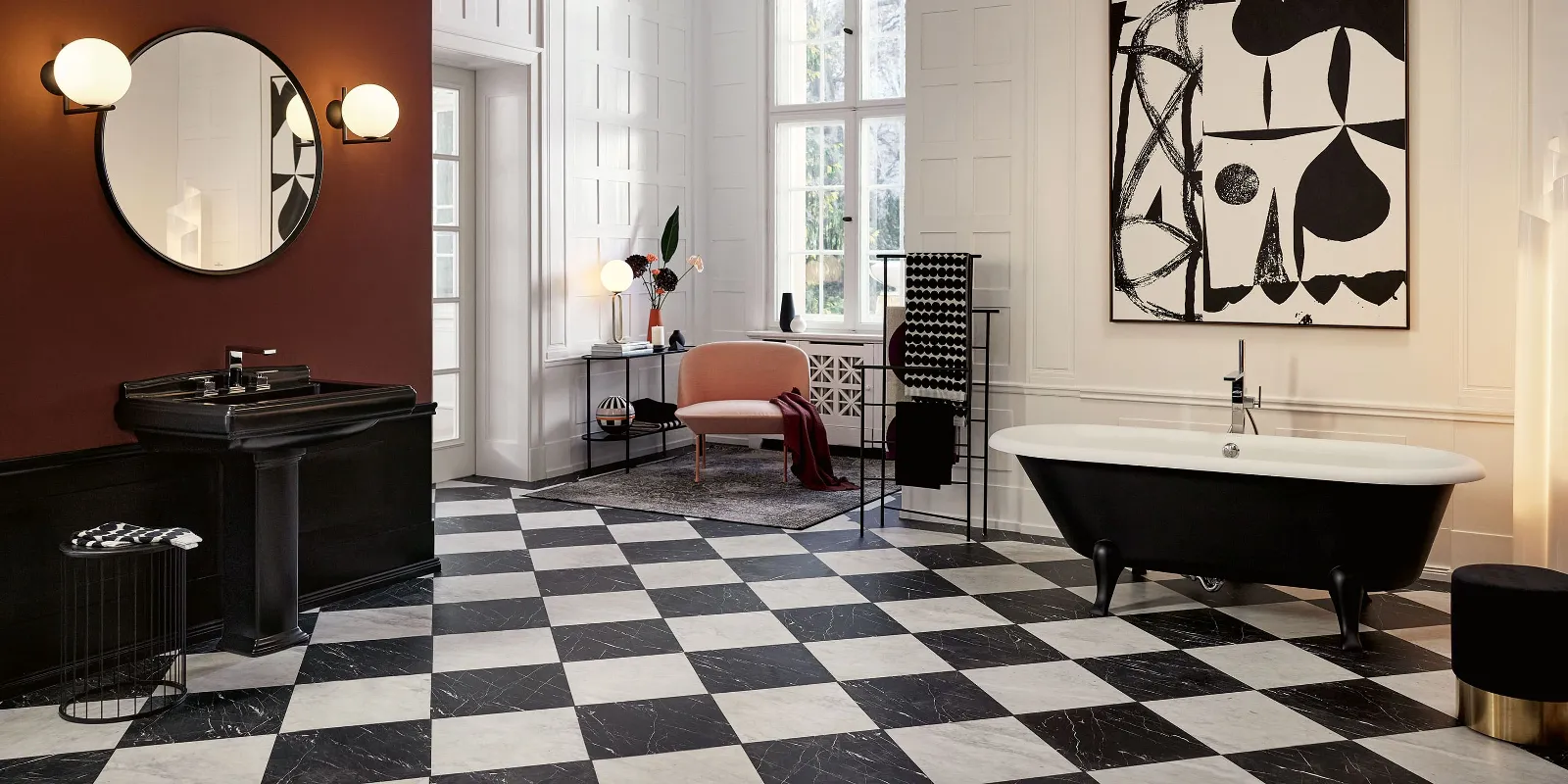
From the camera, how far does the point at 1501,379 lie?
460 centimetres

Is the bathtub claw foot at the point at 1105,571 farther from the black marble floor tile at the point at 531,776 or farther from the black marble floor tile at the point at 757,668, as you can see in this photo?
the black marble floor tile at the point at 531,776

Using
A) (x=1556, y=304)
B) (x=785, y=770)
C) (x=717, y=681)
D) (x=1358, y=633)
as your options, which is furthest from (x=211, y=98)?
(x=1556, y=304)

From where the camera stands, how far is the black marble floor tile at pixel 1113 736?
10.1ft

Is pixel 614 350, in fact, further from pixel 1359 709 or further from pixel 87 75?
pixel 1359 709

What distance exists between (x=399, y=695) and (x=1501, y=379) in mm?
4167

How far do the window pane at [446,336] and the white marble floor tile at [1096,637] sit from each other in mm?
3921

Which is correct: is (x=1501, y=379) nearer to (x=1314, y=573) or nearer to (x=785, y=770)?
(x=1314, y=573)

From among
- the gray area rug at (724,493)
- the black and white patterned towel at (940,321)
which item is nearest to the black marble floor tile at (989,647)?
the black and white patterned towel at (940,321)

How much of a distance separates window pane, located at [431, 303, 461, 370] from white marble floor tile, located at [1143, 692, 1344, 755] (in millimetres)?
4595

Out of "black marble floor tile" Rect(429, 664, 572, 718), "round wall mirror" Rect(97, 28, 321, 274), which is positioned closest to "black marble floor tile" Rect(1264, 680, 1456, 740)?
"black marble floor tile" Rect(429, 664, 572, 718)

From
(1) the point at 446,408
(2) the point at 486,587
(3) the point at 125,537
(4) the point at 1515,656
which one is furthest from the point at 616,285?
(4) the point at 1515,656

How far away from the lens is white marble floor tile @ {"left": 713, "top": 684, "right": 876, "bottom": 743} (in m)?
3.24

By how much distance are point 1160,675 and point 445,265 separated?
4.64 metres

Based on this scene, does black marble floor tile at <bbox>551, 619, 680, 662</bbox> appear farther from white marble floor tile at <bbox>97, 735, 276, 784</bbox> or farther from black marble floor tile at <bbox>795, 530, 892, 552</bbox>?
black marble floor tile at <bbox>795, 530, 892, 552</bbox>
